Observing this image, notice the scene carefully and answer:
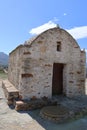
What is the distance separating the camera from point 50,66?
344 inches

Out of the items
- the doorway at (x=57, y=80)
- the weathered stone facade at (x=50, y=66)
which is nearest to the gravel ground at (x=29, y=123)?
the weathered stone facade at (x=50, y=66)

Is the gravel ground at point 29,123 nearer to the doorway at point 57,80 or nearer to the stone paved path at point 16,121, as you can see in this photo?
the stone paved path at point 16,121

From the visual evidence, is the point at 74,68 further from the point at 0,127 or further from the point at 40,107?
the point at 0,127

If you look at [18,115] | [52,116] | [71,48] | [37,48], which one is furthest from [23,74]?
[71,48]

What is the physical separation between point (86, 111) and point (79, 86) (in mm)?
2242

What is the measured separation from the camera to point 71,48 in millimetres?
9375

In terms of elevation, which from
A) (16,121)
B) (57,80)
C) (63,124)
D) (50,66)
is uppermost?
(50,66)

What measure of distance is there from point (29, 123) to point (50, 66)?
338 cm

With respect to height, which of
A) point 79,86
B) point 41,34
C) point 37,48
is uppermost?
point 41,34

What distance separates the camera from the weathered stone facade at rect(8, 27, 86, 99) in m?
8.20

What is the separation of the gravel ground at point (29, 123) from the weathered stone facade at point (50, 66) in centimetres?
129

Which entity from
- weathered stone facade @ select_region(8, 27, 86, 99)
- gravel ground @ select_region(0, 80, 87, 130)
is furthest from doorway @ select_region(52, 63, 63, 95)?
gravel ground @ select_region(0, 80, 87, 130)

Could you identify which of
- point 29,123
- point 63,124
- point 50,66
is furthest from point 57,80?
point 29,123

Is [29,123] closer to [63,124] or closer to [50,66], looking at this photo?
[63,124]
